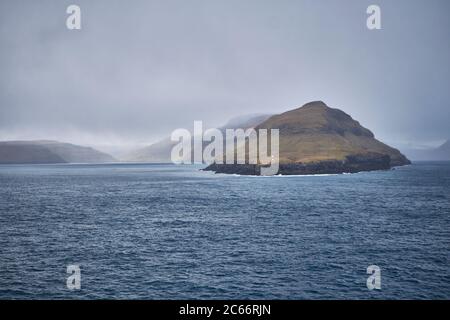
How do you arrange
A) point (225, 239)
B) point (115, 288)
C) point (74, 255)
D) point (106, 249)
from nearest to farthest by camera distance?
point (115, 288), point (74, 255), point (106, 249), point (225, 239)

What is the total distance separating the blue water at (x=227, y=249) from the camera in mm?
27859

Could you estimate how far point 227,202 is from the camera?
73.4 meters

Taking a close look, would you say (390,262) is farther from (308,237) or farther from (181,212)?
(181,212)

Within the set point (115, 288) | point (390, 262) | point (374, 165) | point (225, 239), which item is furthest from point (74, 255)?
point (374, 165)

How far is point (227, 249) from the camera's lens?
38.7m

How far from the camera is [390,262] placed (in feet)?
111

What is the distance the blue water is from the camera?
27.9 meters

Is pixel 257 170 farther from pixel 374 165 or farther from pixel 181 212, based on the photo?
pixel 181 212

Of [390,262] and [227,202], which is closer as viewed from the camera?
[390,262]

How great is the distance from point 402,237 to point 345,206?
79.2 ft
